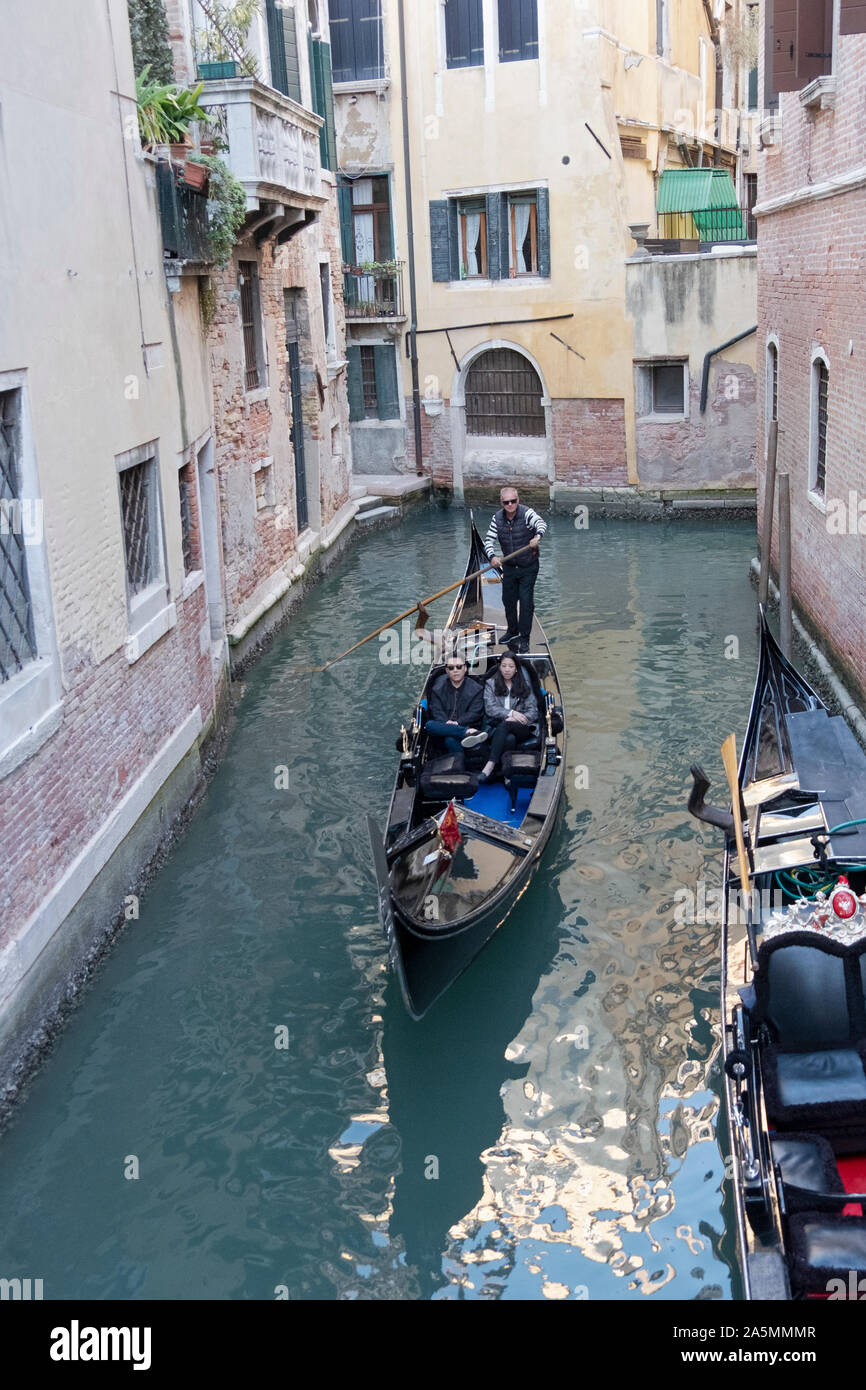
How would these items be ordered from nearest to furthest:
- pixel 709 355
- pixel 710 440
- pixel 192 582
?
pixel 192 582
pixel 709 355
pixel 710 440

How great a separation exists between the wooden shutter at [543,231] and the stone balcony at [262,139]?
5.75 meters

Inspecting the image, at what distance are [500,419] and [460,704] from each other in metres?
10.3

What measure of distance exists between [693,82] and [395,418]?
19.4ft

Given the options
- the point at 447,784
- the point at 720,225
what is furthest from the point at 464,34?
the point at 447,784

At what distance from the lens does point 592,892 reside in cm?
620

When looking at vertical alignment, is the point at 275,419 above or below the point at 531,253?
below

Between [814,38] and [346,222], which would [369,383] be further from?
[814,38]

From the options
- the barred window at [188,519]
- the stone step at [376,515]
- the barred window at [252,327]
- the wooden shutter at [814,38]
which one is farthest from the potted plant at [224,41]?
the stone step at [376,515]

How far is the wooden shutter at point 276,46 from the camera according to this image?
10188mm

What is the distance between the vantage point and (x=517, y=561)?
8672mm

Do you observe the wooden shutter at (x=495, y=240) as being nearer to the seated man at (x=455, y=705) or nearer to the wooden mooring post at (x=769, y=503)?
the wooden mooring post at (x=769, y=503)

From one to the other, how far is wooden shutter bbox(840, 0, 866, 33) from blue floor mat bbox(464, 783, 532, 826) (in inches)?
143

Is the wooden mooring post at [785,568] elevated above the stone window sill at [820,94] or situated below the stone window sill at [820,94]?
below
